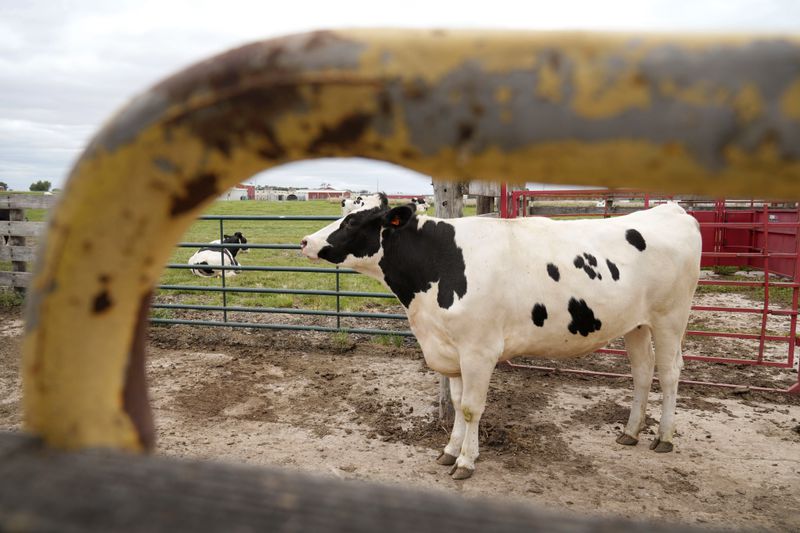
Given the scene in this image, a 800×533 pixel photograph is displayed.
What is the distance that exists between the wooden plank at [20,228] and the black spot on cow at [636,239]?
25.3ft

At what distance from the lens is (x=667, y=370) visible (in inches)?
154

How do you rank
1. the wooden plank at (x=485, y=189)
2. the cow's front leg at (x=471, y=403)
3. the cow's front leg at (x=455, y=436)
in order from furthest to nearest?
the wooden plank at (x=485, y=189) < the cow's front leg at (x=455, y=436) < the cow's front leg at (x=471, y=403)

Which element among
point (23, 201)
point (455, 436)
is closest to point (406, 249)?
point (455, 436)

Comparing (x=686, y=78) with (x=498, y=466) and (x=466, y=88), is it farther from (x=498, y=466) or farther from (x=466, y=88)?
(x=498, y=466)

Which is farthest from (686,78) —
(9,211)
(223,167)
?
(9,211)

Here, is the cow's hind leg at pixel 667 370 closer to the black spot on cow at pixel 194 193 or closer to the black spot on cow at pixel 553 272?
the black spot on cow at pixel 553 272

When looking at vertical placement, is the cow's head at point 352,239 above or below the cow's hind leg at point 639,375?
above

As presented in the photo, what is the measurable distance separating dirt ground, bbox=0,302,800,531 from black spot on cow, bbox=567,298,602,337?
88cm

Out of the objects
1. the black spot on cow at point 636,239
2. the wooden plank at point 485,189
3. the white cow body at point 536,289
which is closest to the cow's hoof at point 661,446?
the white cow body at point 536,289

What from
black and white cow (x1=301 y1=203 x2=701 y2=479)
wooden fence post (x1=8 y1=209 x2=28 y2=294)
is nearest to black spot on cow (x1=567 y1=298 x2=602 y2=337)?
black and white cow (x1=301 y1=203 x2=701 y2=479)

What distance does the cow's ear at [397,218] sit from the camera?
351 cm

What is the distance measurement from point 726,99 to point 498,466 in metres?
3.47

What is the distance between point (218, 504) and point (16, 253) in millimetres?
8908

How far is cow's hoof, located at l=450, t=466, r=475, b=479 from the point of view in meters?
3.37
